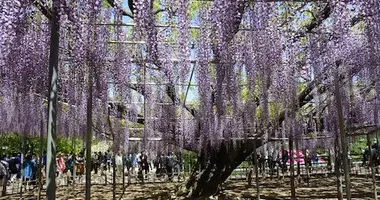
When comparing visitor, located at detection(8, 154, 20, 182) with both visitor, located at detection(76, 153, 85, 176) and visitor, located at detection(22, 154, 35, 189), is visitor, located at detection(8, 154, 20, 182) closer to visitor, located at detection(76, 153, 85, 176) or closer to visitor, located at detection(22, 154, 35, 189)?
visitor, located at detection(22, 154, 35, 189)

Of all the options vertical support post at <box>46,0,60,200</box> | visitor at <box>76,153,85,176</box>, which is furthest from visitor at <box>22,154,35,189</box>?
vertical support post at <box>46,0,60,200</box>

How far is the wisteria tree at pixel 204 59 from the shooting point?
4.57 meters

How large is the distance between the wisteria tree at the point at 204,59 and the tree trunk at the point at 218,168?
0.10 feet

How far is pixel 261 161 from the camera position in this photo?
18016 millimetres

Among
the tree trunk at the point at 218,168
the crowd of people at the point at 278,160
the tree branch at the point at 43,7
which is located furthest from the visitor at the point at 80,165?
the tree branch at the point at 43,7

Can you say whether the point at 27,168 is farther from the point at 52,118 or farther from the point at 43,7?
the point at 52,118

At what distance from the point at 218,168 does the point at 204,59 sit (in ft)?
14.7

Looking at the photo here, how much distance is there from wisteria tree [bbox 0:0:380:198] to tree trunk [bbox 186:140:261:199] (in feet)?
0.10

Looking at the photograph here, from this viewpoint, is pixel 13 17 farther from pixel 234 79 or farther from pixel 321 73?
pixel 321 73

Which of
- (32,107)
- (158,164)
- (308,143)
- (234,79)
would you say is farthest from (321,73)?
(158,164)

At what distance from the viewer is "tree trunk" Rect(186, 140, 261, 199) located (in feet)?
31.6

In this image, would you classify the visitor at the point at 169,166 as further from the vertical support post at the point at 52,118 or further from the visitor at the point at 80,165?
the vertical support post at the point at 52,118

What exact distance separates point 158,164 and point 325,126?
10.7 metres

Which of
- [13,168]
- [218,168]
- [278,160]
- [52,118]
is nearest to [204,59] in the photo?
[52,118]
